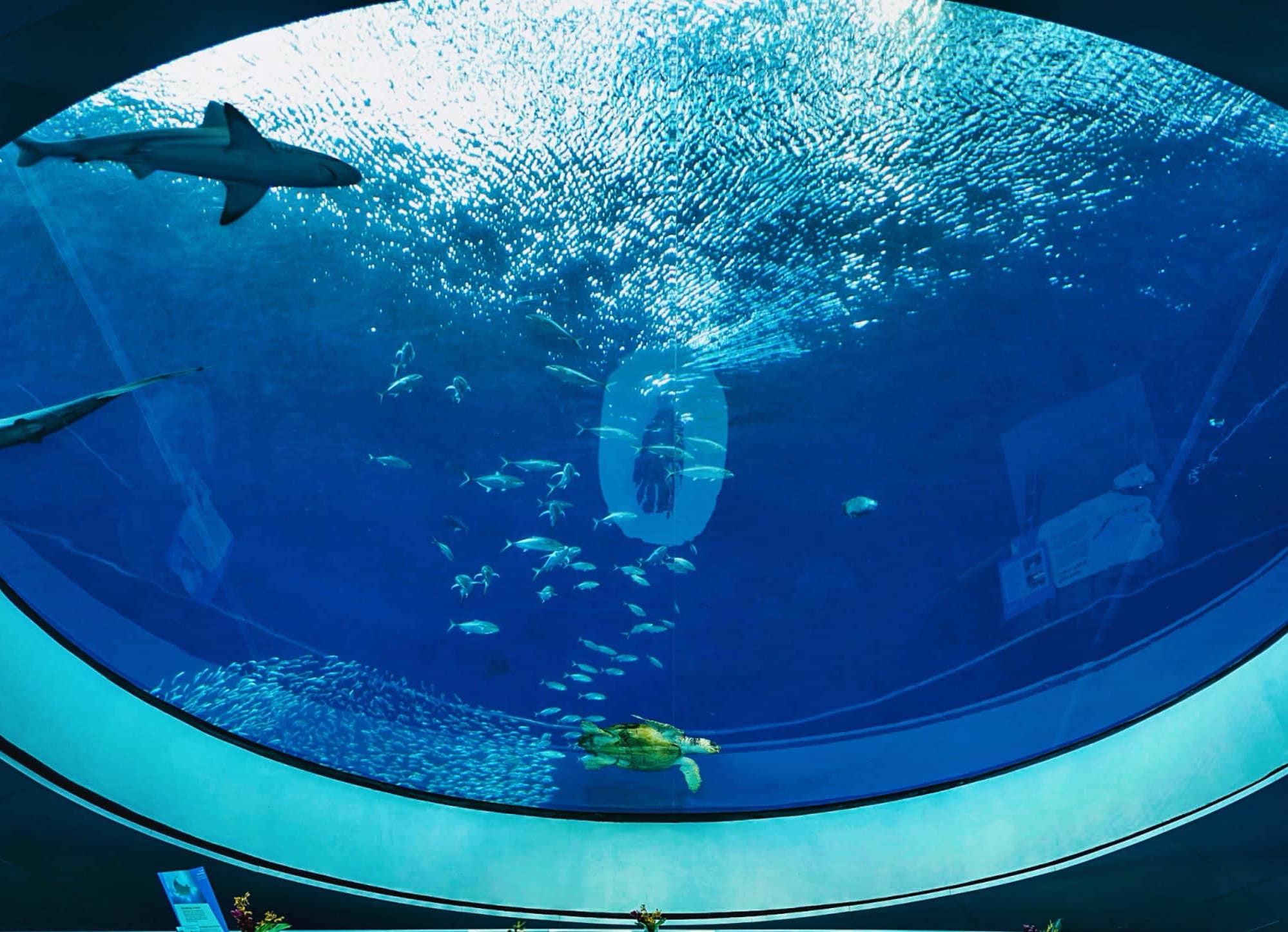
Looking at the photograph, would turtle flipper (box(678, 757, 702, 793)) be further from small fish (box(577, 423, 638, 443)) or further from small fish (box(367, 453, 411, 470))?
small fish (box(367, 453, 411, 470))

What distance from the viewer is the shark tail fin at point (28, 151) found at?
4082 millimetres

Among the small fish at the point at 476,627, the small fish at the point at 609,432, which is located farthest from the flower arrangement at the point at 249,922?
the small fish at the point at 609,432

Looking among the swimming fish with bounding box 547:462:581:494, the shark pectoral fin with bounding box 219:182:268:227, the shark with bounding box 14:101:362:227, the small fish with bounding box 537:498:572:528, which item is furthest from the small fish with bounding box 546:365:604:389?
the shark pectoral fin with bounding box 219:182:268:227

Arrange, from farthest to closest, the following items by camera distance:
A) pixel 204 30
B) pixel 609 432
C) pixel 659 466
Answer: pixel 659 466, pixel 609 432, pixel 204 30

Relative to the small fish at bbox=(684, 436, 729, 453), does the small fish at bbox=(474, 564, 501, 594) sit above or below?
below

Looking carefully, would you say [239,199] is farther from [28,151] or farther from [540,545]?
[540,545]

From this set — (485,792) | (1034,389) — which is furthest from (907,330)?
(485,792)

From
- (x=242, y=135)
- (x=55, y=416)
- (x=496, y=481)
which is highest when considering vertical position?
(x=496, y=481)

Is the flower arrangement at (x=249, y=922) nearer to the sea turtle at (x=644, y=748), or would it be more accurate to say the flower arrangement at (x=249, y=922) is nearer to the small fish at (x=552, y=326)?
the sea turtle at (x=644, y=748)

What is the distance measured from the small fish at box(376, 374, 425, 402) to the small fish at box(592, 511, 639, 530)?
1755 mm

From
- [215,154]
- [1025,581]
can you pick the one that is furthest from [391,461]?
[1025,581]

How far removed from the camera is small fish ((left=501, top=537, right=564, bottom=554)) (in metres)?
7.49

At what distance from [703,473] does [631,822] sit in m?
2.85

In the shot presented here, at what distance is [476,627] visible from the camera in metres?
7.50
